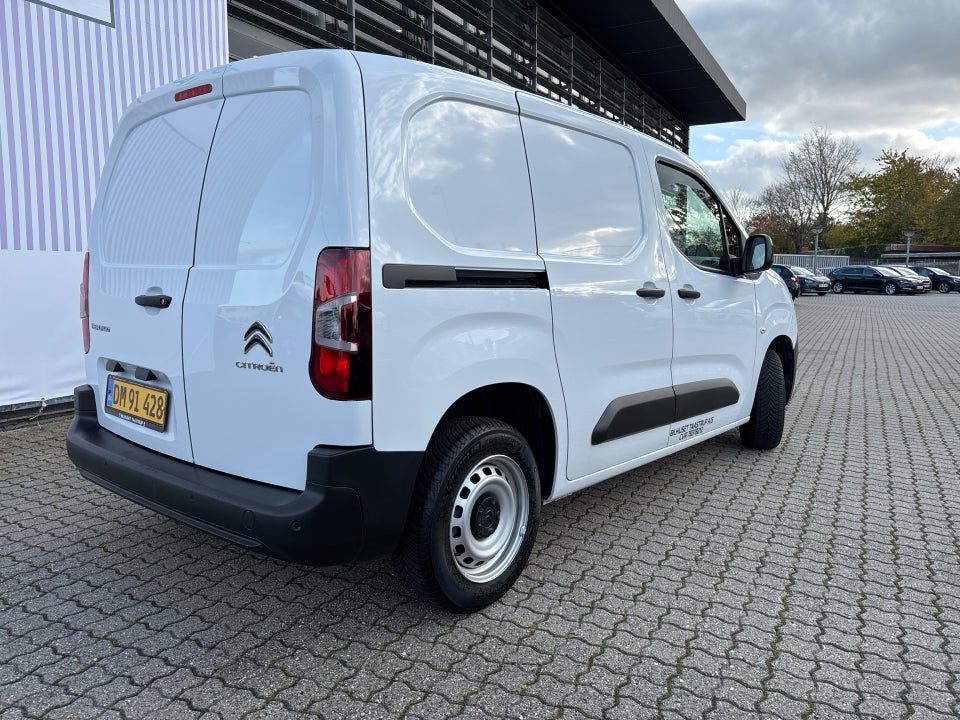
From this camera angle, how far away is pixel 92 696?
2.26 m

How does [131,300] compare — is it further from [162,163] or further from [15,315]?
[15,315]

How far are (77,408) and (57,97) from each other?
388 centimetres

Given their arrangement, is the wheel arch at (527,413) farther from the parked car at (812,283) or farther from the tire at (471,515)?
the parked car at (812,283)

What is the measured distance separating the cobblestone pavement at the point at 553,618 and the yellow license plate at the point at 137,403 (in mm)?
703

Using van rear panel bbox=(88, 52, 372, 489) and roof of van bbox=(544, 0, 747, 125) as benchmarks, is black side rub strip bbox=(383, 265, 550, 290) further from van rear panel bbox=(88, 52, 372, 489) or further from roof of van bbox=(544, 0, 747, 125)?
roof of van bbox=(544, 0, 747, 125)

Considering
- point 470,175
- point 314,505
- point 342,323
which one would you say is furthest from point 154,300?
point 470,175

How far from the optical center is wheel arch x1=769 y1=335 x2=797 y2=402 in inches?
203

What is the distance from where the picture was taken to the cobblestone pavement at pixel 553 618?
227 centimetres

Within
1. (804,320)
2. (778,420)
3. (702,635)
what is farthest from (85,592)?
(804,320)

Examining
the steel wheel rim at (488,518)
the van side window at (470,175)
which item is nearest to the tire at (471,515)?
the steel wheel rim at (488,518)

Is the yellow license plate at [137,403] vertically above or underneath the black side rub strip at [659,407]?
above

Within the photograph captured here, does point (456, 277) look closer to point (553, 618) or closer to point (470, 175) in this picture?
point (470, 175)

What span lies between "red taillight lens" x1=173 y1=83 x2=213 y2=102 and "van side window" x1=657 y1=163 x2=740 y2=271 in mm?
2228

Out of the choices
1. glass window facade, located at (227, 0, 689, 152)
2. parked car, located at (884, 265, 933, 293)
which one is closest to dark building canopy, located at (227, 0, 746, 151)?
glass window facade, located at (227, 0, 689, 152)
